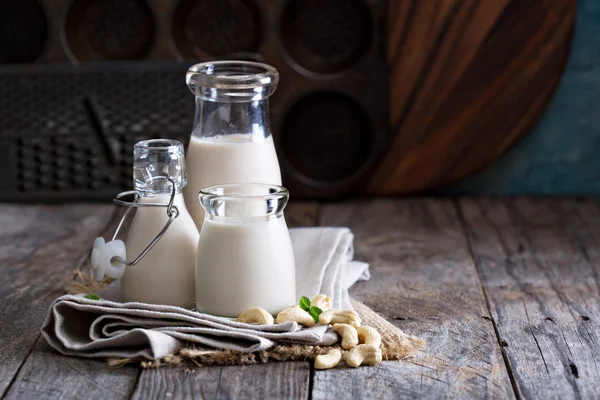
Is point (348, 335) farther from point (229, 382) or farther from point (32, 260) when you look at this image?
point (32, 260)

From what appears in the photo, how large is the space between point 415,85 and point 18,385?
1.02 meters

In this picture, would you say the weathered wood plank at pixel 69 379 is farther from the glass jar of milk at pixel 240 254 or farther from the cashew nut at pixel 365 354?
the cashew nut at pixel 365 354

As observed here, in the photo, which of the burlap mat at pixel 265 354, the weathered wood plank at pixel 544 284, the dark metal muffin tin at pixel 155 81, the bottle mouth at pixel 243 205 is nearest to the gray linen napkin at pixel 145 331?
the burlap mat at pixel 265 354

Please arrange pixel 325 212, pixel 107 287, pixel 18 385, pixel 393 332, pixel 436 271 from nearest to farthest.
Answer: pixel 18 385
pixel 393 332
pixel 107 287
pixel 436 271
pixel 325 212

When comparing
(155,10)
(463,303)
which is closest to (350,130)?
(155,10)

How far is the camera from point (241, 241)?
98 centimetres

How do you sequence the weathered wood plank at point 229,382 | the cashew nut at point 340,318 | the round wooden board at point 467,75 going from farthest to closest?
the round wooden board at point 467,75, the cashew nut at point 340,318, the weathered wood plank at point 229,382

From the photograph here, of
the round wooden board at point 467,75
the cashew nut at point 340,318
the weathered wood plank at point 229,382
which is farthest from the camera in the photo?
the round wooden board at point 467,75

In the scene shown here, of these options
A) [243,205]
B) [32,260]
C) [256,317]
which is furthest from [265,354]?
[32,260]

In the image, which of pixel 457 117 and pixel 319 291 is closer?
pixel 319 291

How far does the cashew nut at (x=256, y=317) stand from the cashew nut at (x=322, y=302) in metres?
0.08

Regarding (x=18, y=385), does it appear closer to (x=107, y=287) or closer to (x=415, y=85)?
(x=107, y=287)

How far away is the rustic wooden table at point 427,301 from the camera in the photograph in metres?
0.92

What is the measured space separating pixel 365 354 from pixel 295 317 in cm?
9
